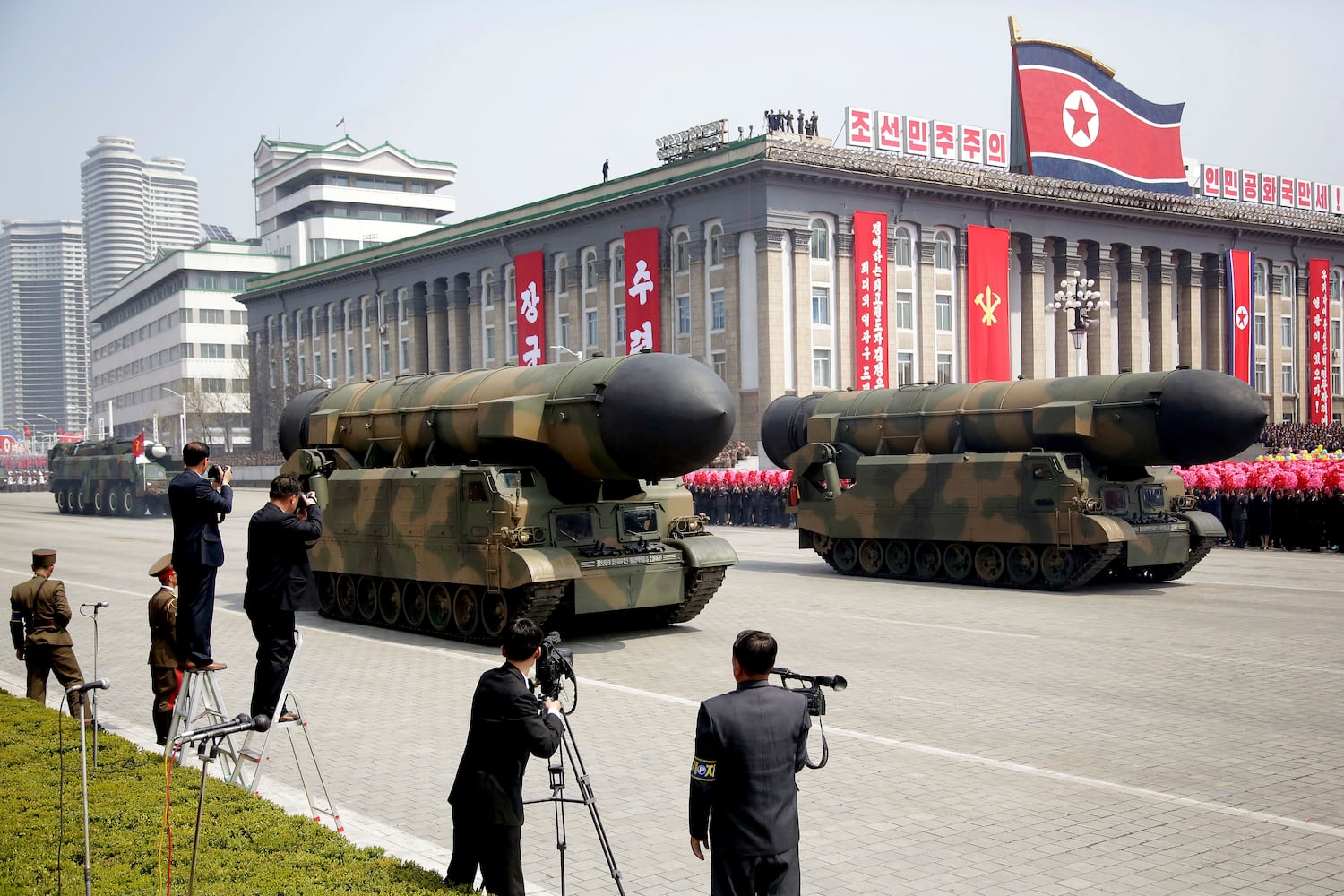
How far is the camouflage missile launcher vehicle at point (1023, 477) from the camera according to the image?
18.4 meters

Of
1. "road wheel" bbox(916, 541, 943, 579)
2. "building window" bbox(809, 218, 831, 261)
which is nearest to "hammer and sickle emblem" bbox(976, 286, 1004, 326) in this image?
"building window" bbox(809, 218, 831, 261)

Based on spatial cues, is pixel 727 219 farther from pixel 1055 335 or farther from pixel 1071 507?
pixel 1071 507

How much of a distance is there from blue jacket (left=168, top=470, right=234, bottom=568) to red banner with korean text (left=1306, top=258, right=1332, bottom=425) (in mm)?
67130

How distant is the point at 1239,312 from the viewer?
63.0 metres

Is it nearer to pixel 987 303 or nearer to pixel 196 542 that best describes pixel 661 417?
pixel 196 542

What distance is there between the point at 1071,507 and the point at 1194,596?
2.11 m

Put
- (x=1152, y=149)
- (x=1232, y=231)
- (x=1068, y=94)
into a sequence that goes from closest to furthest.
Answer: (x=1068, y=94) < (x=1152, y=149) < (x=1232, y=231)

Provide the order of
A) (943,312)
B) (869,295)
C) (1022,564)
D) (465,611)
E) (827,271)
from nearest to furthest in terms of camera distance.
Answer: (465,611)
(1022,564)
(869,295)
(827,271)
(943,312)

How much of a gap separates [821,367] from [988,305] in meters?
8.66

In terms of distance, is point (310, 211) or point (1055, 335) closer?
point (1055, 335)

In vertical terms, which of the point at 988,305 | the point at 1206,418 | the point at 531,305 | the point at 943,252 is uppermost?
the point at 943,252

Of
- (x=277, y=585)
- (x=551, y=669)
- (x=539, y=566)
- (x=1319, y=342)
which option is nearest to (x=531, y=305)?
(x=1319, y=342)

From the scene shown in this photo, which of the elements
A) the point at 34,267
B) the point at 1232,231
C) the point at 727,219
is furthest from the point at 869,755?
the point at 34,267

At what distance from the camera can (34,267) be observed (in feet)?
514
